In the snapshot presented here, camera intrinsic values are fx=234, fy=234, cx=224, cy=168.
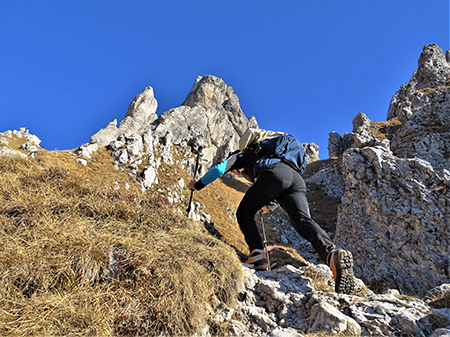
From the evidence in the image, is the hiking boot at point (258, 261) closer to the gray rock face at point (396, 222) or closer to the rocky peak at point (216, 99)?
the gray rock face at point (396, 222)

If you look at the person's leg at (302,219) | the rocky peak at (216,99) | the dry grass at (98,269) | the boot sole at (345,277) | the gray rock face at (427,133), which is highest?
the rocky peak at (216,99)

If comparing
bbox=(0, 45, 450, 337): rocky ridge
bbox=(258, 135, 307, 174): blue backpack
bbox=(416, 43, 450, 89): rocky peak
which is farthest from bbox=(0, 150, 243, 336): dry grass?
bbox=(416, 43, 450, 89): rocky peak

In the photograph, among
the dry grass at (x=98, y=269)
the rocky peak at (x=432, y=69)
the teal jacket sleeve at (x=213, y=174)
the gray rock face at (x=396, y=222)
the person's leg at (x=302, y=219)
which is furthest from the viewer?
the rocky peak at (x=432, y=69)

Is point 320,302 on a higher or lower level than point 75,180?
lower

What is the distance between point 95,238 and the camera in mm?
3064

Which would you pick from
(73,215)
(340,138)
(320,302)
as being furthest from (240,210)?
(340,138)

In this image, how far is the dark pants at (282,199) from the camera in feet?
12.9

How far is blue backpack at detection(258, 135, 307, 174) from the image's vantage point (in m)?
4.48

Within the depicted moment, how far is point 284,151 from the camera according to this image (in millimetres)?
4559

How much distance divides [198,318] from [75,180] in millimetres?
3730

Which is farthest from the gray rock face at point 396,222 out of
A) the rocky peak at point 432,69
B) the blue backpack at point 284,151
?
the rocky peak at point 432,69

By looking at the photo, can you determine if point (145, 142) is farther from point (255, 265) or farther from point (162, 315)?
point (162, 315)

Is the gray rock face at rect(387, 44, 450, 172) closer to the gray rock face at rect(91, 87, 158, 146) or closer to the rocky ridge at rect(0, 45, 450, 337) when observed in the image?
the rocky ridge at rect(0, 45, 450, 337)

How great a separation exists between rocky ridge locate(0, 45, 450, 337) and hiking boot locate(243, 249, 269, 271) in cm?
21
